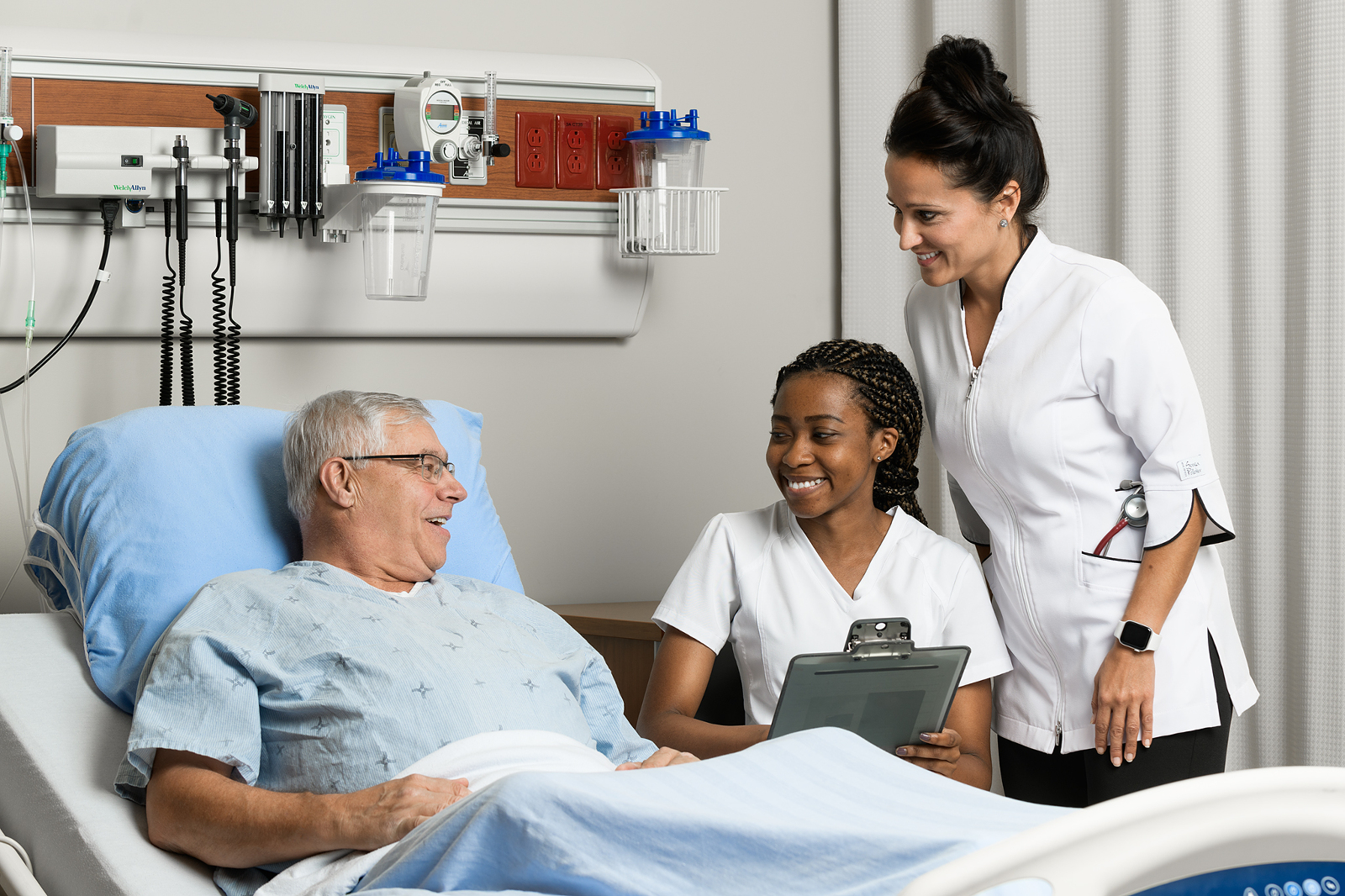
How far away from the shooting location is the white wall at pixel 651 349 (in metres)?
2.43

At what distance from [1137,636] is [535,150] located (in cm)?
139

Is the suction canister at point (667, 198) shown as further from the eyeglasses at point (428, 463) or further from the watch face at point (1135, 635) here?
the watch face at point (1135, 635)

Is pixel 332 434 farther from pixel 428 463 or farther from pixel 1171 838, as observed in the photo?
pixel 1171 838

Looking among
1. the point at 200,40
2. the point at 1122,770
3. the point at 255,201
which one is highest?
the point at 200,40

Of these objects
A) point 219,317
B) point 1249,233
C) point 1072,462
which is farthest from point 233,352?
point 1249,233

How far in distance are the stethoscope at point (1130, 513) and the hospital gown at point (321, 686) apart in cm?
74

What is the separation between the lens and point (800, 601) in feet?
6.17

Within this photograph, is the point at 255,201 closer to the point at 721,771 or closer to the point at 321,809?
the point at 321,809

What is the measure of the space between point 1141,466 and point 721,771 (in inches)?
34.2

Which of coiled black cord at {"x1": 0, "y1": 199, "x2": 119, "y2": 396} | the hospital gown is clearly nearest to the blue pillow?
the hospital gown

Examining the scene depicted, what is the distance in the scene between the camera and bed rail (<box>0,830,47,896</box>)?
1.36 meters

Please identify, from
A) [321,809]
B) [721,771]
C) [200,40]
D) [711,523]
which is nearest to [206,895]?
[321,809]

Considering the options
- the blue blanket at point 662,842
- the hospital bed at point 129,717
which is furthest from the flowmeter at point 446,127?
the blue blanket at point 662,842

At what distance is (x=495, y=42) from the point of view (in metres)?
2.53
